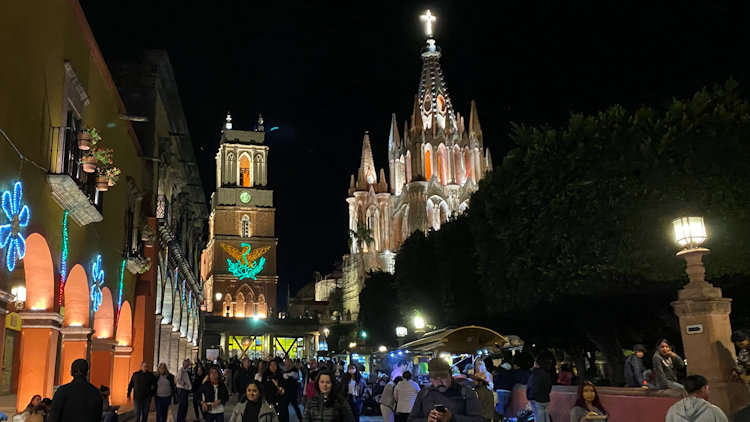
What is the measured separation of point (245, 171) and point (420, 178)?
767 inches

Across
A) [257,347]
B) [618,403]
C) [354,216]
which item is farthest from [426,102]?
[618,403]

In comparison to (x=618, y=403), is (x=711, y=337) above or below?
above

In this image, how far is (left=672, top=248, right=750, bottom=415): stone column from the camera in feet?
35.6

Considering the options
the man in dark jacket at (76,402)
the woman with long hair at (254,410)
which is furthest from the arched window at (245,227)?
the woman with long hair at (254,410)

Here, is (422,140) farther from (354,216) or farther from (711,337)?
(711,337)

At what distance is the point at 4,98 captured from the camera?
9.57 m

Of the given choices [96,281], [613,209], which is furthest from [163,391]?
[613,209]

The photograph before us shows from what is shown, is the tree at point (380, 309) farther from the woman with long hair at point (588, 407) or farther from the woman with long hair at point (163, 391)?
the woman with long hair at point (588, 407)

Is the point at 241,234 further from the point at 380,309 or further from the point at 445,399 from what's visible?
the point at 445,399

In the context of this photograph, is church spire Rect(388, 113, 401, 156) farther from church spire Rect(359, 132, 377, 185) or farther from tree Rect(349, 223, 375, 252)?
tree Rect(349, 223, 375, 252)

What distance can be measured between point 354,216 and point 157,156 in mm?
61316

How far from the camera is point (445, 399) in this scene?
21.1 feet

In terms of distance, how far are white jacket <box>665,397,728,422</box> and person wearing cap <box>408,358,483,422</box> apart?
168 centimetres

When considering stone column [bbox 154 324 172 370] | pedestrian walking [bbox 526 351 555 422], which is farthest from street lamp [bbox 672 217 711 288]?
stone column [bbox 154 324 172 370]
